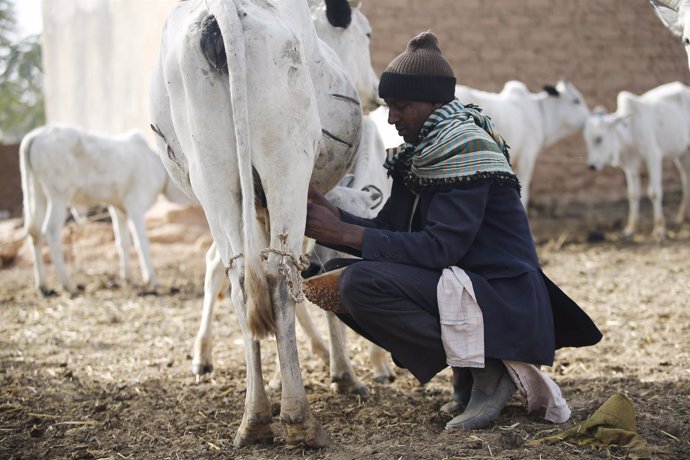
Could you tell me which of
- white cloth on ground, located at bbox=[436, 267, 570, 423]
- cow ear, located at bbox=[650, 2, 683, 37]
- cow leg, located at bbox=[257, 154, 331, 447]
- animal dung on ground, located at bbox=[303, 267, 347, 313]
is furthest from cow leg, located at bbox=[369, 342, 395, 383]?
cow ear, located at bbox=[650, 2, 683, 37]

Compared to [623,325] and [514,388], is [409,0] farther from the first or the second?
[514,388]

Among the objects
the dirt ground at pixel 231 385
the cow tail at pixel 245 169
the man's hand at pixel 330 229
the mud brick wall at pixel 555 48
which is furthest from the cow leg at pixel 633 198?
the cow tail at pixel 245 169

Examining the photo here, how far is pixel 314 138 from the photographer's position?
122 inches

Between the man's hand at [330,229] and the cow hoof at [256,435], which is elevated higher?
the man's hand at [330,229]

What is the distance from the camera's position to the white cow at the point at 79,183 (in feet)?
27.2

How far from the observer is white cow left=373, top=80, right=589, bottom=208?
9.28 metres

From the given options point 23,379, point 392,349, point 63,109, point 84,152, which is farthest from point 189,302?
point 63,109

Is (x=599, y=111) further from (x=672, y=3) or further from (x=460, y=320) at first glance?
(x=460, y=320)

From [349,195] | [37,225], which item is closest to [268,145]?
[349,195]

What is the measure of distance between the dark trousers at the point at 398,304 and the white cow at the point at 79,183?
534 cm

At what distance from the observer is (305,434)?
118 inches

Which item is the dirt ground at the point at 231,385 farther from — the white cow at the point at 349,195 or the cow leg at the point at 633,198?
the cow leg at the point at 633,198

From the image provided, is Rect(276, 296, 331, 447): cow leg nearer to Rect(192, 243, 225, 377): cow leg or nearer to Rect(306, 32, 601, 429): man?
Rect(306, 32, 601, 429): man

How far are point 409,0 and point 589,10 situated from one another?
8.56 ft
